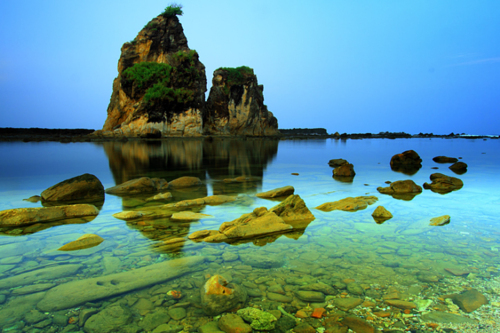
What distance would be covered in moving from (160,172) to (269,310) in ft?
43.4

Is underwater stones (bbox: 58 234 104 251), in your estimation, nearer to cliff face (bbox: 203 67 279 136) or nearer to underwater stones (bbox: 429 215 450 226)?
underwater stones (bbox: 429 215 450 226)

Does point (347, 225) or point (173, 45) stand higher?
point (173, 45)

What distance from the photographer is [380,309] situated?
10.8 ft

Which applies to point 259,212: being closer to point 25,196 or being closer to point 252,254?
point 252,254

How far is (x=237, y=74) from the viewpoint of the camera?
89250 millimetres

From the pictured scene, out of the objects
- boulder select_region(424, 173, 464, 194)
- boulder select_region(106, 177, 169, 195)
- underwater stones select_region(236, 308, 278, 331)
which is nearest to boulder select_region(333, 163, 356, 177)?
boulder select_region(424, 173, 464, 194)

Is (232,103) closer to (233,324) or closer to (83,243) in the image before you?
(83,243)

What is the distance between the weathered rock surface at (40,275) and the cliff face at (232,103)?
265ft

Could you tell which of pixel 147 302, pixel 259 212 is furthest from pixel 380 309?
pixel 259 212

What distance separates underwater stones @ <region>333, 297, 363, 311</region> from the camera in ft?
11.0

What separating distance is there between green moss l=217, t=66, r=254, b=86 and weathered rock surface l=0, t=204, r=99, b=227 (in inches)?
3326

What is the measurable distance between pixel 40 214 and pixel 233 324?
A: 555cm

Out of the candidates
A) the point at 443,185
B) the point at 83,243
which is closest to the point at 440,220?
the point at 443,185

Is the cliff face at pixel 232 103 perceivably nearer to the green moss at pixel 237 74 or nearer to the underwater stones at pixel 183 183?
the green moss at pixel 237 74
